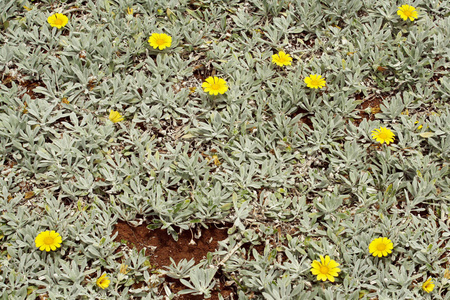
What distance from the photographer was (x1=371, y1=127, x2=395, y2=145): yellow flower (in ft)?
11.5

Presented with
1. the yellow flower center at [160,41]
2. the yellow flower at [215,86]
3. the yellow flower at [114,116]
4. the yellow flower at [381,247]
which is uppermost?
the yellow flower center at [160,41]

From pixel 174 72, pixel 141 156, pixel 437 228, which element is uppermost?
pixel 174 72

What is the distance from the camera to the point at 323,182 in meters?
3.41

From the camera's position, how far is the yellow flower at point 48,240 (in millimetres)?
2959

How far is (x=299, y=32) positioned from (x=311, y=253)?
7.06ft

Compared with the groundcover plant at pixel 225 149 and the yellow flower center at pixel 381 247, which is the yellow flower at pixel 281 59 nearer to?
the groundcover plant at pixel 225 149

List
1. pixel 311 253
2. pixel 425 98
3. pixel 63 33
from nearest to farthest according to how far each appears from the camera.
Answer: pixel 311 253 → pixel 425 98 → pixel 63 33

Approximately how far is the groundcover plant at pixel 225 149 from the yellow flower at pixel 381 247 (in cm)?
1

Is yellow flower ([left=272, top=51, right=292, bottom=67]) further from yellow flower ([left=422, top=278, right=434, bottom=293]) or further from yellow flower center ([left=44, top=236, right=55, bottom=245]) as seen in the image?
yellow flower center ([left=44, top=236, right=55, bottom=245])

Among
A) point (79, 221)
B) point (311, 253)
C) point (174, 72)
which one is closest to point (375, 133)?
point (311, 253)

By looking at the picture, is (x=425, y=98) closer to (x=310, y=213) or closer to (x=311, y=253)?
(x=310, y=213)

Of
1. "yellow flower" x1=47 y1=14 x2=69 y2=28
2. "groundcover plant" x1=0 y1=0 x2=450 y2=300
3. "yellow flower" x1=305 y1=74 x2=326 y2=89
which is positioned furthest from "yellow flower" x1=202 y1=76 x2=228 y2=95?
"yellow flower" x1=47 y1=14 x2=69 y2=28

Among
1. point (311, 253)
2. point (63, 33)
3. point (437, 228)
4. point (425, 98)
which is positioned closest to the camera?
point (311, 253)

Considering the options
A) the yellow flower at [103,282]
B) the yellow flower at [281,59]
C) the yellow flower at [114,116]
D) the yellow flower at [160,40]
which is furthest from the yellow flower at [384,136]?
the yellow flower at [103,282]
